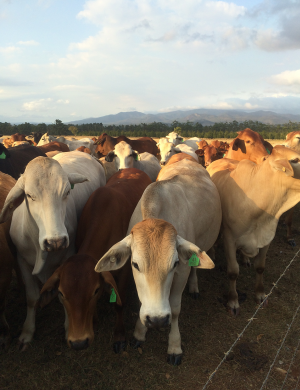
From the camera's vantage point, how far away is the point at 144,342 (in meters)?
3.68

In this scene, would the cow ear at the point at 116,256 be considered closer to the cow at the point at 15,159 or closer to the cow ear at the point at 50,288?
the cow ear at the point at 50,288

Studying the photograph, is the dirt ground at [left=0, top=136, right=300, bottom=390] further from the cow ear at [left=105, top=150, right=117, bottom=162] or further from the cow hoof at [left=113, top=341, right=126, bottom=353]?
the cow ear at [left=105, top=150, right=117, bottom=162]

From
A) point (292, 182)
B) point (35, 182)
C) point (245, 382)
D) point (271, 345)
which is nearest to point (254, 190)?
point (292, 182)

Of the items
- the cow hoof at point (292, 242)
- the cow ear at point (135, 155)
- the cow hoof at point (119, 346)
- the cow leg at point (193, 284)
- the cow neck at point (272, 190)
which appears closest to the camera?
the cow hoof at point (119, 346)

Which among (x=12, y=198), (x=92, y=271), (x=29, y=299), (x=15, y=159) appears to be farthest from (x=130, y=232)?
(x=15, y=159)

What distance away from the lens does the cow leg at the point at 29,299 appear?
3.63 m

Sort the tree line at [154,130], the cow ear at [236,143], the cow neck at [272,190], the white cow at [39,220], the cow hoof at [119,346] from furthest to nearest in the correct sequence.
A: the tree line at [154,130]
the cow ear at [236,143]
the cow neck at [272,190]
the cow hoof at [119,346]
the white cow at [39,220]

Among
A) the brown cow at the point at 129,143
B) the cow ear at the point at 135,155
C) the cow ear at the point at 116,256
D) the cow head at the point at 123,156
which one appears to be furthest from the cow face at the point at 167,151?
the cow ear at the point at 116,256

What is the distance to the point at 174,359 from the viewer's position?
340cm

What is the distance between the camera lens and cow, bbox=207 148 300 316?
3881 millimetres

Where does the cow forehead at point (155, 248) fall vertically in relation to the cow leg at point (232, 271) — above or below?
above

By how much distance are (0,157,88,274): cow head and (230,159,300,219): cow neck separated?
8.47 ft

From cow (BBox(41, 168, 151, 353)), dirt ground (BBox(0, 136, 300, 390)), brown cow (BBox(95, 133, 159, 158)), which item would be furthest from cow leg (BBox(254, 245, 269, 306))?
brown cow (BBox(95, 133, 159, 158))

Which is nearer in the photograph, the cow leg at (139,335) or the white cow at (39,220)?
the white cow at (39,220)
